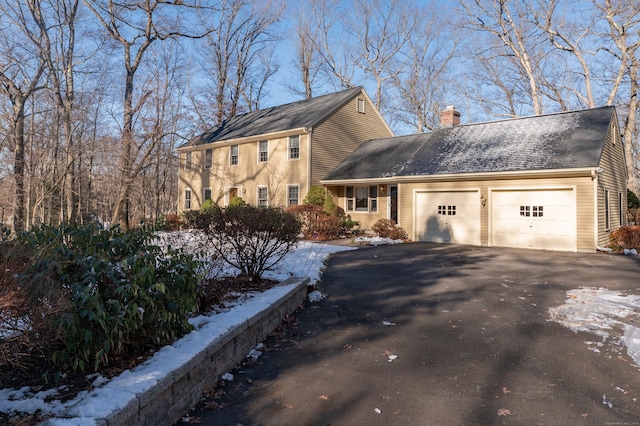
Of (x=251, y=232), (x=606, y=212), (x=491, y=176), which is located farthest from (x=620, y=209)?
(x=251, y=232)

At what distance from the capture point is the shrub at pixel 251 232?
602 centimetres

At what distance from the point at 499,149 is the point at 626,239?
5031 mm

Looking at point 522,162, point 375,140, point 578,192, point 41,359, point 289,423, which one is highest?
point 375,140

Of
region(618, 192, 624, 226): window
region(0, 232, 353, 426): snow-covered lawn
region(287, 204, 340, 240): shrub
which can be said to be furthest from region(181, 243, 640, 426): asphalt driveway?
region(618, 192, 624, 226): window

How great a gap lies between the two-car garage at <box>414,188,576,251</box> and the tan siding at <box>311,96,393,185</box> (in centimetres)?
563

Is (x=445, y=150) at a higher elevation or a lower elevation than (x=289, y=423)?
higher

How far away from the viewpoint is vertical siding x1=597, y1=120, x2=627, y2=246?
12.9 metres

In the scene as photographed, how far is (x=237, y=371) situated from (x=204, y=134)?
950 inches

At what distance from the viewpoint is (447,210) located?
15.0 m

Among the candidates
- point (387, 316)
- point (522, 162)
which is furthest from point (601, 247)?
point (387, 316)

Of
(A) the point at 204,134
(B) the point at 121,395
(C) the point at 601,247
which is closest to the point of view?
(B) the point at 121,395

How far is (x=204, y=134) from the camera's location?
25.9 m

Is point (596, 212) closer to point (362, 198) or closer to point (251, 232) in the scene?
point (362, 198)

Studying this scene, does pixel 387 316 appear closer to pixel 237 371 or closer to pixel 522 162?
pixel 237 371
